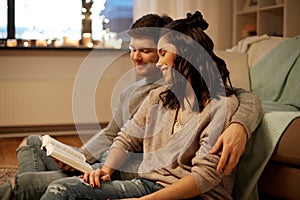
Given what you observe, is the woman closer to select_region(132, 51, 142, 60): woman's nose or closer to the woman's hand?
Result: the woman's hand

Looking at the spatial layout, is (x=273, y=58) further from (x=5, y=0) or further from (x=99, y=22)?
(x=5, y=0)

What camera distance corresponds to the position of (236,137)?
1.22m

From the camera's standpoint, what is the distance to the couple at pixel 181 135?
120 cm

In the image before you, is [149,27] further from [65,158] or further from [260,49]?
[260,49]

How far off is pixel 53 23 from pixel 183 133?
9.67 ft

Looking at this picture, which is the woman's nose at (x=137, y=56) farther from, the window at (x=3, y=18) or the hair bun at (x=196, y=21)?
the window at (x=3, y=18)

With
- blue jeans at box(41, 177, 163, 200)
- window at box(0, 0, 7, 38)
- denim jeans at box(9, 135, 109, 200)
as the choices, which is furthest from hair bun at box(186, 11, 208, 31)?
window at box(0, 0, 7, 38)

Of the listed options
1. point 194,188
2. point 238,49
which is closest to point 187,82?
point 194,188

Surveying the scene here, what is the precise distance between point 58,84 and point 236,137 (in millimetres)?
2754

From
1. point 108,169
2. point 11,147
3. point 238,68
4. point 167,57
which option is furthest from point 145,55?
point 11,147

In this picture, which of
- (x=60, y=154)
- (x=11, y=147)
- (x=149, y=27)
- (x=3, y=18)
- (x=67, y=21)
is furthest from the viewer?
(x=67, y=21)

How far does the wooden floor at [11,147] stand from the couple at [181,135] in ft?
5.04

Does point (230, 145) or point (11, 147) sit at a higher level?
point (230, 145)

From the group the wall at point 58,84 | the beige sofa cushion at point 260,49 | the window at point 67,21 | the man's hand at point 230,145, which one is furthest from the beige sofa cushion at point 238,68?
the window at point 67,21
